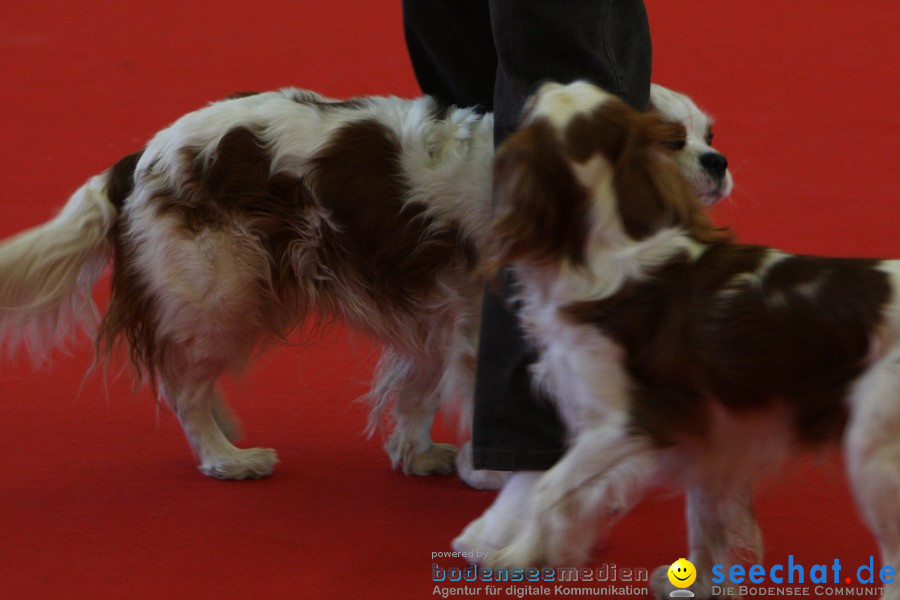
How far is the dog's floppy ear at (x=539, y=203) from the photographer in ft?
5.67

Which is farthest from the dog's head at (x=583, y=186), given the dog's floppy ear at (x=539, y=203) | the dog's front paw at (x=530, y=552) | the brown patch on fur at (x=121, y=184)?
the brown patch on fur at (x=121, y=184)

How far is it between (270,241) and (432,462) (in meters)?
0.63

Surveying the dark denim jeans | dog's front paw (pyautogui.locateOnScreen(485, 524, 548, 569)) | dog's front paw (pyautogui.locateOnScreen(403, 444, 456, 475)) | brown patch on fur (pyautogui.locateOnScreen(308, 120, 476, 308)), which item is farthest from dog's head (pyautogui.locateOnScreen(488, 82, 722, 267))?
dog's front paw (pyautogui.locateOnScreen(403, 444, 456, 475))

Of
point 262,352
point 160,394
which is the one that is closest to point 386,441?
point 262,352

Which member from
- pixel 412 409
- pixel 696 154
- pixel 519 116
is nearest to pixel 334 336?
pixel 412 409

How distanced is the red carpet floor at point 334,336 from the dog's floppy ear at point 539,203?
1.62 ft

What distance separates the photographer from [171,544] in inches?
88.0

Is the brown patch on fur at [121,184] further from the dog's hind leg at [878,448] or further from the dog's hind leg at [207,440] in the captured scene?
the dog's hind leg at [878,448]

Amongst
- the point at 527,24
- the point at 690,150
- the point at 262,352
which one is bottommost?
the point at 262,352

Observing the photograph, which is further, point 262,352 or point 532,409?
point 262,352

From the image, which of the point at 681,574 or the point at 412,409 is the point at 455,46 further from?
the point at 681,574

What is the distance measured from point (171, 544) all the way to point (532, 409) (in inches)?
29.2

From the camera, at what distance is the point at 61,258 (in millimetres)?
2592

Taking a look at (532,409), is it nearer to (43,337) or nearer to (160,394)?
(160,394)
